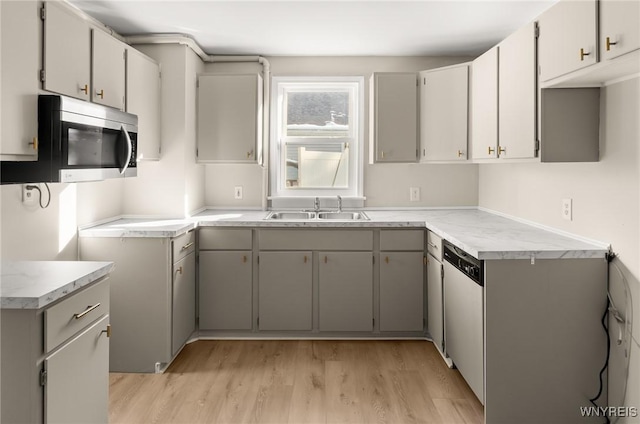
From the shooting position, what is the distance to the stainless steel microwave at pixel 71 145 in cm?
204

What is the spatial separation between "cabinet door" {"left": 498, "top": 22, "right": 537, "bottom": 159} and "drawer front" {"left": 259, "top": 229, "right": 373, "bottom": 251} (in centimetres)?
111

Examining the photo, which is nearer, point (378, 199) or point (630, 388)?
point (630, 388)

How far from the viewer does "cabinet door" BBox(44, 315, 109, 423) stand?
1603mm

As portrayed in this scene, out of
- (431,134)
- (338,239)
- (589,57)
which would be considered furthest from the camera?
(431,134)

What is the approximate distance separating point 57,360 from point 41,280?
30 centimetres

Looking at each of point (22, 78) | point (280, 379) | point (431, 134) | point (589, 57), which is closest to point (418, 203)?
point (431, 134)

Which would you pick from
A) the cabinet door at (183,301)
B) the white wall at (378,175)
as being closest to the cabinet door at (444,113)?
the white wall at (378,175)

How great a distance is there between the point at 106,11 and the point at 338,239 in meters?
2.13

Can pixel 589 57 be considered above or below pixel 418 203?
above

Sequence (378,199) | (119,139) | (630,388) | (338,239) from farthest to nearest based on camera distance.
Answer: (378,199) → (338,239) → (119,139) → (630,388)

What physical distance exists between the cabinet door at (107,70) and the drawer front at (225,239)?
1.05 metres

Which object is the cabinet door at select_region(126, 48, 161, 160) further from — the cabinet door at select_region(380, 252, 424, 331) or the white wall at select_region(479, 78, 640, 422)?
the white wall at select_region(479, 78, 640, 422)

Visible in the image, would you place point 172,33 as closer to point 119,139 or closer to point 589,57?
point 119,139

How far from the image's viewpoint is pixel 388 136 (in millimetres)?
3809
